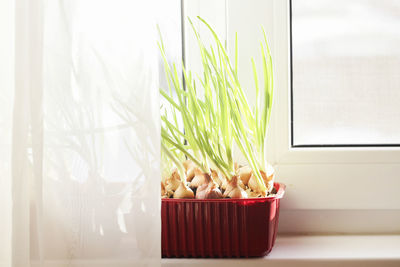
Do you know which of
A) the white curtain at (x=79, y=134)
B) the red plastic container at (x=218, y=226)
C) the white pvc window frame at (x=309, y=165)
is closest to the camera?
the white curtain at (x=79, y=134)

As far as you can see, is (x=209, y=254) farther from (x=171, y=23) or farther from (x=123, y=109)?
(x=171, y=23)

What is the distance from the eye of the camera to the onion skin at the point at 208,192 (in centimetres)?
78

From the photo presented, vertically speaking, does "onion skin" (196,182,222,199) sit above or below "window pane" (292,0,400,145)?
below

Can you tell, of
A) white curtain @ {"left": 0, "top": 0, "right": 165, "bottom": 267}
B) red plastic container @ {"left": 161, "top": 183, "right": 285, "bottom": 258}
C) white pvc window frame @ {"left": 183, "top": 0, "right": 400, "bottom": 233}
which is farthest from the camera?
white pvc window frame @ {"left": 183, "top": 0, "right": 400, "bottom": 233}

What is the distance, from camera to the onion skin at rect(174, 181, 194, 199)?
790 mm

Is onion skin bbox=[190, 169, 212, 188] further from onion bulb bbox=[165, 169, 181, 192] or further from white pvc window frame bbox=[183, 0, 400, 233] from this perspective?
white pvc window frame bbox=[183, 0, 400, 233]

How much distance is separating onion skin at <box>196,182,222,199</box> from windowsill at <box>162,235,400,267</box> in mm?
114

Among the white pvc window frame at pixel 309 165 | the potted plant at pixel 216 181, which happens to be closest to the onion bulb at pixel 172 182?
the potted plant at pixel 216 181

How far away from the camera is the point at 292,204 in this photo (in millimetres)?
975

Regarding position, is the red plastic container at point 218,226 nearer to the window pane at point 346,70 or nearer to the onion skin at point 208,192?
the onion skin at point 208,192

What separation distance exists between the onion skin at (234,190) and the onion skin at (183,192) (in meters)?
0.06

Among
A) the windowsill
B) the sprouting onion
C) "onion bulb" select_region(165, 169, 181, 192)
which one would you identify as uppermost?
the sprouting onion

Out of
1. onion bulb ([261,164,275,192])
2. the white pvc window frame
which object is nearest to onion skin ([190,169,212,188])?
onion bulb ([261,164,275,192])

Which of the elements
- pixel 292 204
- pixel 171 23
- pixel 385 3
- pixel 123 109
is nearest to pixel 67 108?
pixel 123 109
